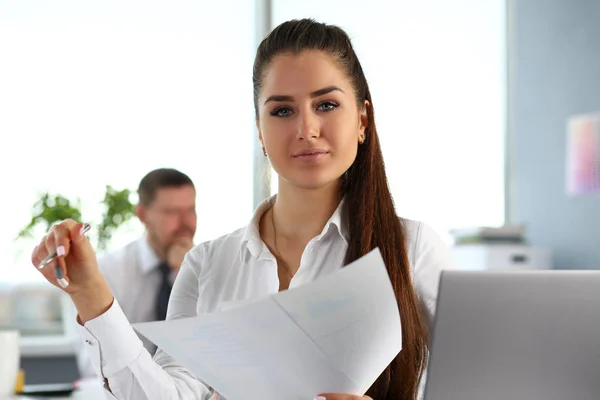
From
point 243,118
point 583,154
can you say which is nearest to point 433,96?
point 583,154

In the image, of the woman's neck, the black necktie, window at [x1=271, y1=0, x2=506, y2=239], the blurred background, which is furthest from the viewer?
window at [x1=271, y1=0, x2=506, y2=239]

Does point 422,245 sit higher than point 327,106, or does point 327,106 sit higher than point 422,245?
point 327,106

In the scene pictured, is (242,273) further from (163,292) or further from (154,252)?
(154,252)

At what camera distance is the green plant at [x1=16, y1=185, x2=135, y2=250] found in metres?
4.30

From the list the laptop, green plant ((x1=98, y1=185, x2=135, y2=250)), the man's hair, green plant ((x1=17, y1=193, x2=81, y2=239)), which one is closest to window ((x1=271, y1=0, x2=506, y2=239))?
green plant ((x1=98, y1=185, x2=135, y2=250))

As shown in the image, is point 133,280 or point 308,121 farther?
point 133,280

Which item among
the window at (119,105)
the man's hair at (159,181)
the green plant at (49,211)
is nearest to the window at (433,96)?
the window at (119,105)

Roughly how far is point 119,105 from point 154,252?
146 cm

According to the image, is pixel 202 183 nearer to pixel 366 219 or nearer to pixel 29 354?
pixel 29 354

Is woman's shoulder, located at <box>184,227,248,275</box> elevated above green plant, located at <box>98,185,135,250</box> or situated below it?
above

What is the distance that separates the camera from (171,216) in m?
3.47

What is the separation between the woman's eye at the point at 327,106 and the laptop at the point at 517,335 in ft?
1.84

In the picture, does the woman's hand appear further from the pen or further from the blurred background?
the blurred background

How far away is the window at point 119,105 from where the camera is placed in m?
4.47
